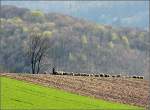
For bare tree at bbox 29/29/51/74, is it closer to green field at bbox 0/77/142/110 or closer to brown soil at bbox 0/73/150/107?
brown soil at bbox 0/73/150/107

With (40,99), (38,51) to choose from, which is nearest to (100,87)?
(40,99)

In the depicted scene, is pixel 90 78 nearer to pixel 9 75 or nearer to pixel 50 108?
pixel 9 75

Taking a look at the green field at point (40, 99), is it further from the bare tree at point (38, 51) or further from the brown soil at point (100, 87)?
the bare tree at point (38, 51)

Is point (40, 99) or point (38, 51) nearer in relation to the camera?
point (40, 99)

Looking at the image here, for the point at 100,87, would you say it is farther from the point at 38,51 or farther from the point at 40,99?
the point at 38,51

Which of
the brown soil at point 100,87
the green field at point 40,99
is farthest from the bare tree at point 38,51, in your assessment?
the green field at point 40,99

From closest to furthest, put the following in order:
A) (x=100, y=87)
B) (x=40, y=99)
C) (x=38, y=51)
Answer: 1. (x=40, y=99)
2. (x=100, y=87)
3. (x=38, y=51)

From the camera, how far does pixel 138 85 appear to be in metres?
62.4

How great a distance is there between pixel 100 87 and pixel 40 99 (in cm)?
1531

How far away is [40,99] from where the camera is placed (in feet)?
135

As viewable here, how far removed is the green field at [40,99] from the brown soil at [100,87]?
9.92 feet

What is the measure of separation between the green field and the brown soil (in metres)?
3.02

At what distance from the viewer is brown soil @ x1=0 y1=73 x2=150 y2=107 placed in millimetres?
50531

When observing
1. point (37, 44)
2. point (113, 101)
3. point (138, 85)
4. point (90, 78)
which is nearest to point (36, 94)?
point (113, 101)
